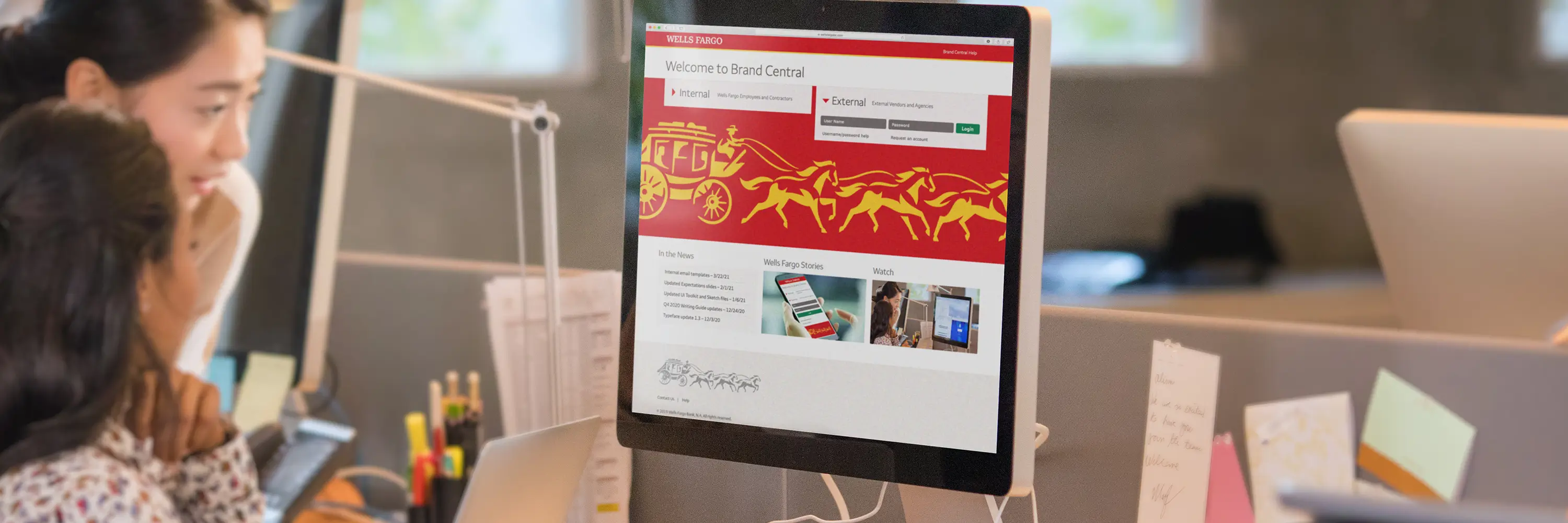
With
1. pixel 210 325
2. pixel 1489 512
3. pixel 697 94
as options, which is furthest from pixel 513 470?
pixel 1489 512

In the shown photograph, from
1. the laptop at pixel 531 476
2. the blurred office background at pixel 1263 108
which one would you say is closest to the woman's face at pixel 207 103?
the laptop at pixel 531 476

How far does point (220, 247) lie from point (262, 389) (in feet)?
0.55

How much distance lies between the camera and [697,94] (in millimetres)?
788

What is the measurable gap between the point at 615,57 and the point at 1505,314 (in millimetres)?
826

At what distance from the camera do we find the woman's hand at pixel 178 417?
938 millimetres

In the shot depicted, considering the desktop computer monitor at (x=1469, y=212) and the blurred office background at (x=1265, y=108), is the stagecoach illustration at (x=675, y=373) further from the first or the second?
the blurred office background at (x=1265, y=108)

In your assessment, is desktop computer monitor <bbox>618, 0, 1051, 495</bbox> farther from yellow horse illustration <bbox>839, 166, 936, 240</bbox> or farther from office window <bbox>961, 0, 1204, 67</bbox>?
office window <bbox>961, 0, 1204, 67</bbox>

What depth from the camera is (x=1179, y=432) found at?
84 centimetres

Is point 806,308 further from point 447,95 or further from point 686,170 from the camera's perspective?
point 447,95

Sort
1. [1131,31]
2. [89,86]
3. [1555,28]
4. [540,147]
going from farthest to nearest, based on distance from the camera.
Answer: [1555,28] → [1131,31] → [540,147] → [89,86]

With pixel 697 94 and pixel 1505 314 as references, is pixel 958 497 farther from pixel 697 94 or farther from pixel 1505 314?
pixel 1505 314

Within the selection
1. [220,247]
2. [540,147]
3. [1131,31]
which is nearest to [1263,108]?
[1131,31]

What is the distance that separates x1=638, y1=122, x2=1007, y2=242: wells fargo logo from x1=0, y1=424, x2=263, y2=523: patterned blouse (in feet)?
1.72

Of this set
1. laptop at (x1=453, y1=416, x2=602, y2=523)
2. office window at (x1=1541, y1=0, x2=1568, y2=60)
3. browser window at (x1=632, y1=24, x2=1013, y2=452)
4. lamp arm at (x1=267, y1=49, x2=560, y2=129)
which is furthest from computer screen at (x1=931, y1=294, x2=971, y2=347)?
office window at (x1=1541, y1=0, x2=1568, y2=60)
